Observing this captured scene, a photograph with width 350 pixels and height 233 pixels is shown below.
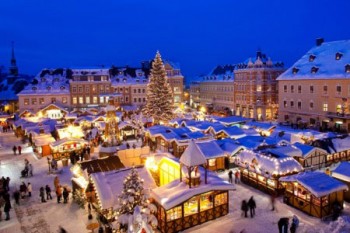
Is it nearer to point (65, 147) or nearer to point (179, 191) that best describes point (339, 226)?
point (179, 191)

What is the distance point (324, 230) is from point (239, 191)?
258 inches

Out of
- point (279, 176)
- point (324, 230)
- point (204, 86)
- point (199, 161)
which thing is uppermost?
point (204, 86)

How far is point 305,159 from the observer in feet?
79.6

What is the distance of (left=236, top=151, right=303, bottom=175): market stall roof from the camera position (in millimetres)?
20047

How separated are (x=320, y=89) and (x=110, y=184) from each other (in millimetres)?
35948

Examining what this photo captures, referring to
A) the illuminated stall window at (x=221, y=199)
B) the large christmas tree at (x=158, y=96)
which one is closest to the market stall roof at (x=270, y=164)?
the illuminated stall window at (x=221, y=199)

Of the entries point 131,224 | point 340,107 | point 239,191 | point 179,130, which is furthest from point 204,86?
point 131,224

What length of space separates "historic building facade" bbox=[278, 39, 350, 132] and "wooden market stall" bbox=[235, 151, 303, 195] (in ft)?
76.5

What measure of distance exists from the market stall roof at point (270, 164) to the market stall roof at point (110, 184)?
24.6 feet

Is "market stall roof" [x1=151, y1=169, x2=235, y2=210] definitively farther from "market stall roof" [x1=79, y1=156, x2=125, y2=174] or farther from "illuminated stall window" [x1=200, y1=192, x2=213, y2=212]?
"market stall roof" [x1=79, y1=156, x2=125, y2=174]

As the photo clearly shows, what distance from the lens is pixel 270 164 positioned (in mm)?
20438

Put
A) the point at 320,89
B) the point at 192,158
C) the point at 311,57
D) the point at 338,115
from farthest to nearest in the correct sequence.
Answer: the point at 311,57 < the point at 320,89 < the point at 338,115 < the point at 192,158

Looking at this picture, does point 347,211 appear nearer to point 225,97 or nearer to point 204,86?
point 225,97

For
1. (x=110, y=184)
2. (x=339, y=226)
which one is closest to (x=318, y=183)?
(x=339, y=226)
